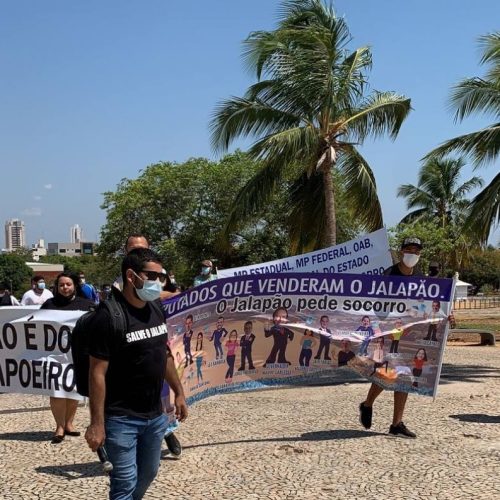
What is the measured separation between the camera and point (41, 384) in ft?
22.7

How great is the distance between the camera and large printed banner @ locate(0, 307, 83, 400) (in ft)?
22.5

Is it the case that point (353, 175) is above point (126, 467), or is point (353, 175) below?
above

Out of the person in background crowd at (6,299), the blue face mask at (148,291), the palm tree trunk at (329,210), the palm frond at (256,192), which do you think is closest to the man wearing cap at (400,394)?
the blue face mask at (148,291)

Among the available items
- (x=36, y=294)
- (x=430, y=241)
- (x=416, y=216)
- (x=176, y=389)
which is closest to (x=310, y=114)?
(x=36, y=294)

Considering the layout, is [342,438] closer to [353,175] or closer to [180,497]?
[180,497]

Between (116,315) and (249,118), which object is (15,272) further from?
(116,315)

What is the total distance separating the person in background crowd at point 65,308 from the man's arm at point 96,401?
11.1 ft

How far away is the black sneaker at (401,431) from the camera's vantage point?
6.29m

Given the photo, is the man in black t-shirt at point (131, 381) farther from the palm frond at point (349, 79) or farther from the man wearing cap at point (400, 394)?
the palm frond at point (349, 79)

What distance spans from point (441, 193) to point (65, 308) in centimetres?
3618

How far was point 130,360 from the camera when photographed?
352 cm

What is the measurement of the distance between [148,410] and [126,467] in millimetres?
313

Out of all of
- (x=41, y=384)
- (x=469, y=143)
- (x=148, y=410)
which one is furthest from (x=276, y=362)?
(x=469, y=143)

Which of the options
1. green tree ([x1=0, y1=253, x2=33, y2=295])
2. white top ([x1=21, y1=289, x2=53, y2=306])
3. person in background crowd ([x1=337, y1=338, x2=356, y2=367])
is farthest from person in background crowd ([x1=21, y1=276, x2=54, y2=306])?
green tree ([x1=0, y1=253, x2=33, y2=295])
